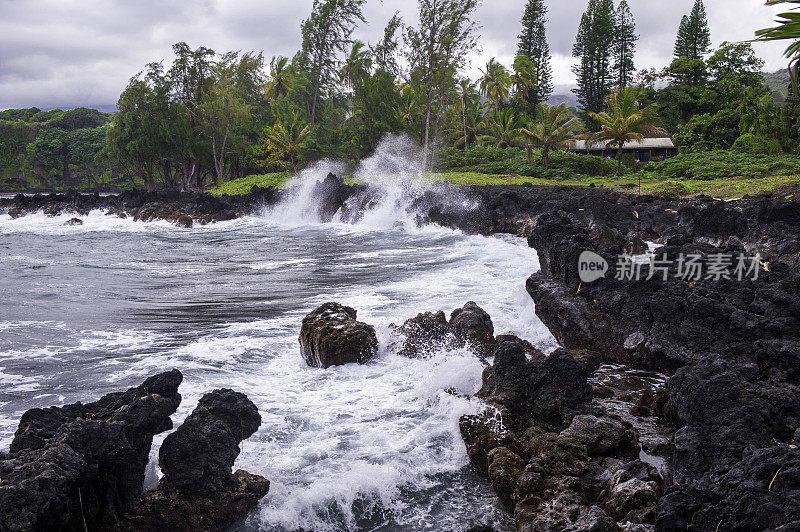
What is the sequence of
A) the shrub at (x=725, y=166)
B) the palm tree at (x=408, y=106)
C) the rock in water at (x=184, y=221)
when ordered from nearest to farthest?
the shrub at (x=725, y=166) → the rock in water at (x=184, y=221) → the palm tree at (x=408, y=106)

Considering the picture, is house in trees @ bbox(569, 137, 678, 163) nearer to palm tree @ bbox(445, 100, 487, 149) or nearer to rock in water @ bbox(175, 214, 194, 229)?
palm tree @ bbox(445, 100, 487, 149)

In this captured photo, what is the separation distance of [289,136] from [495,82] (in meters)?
19.3

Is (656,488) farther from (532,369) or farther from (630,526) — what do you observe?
(532,369)

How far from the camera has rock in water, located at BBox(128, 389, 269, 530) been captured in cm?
377

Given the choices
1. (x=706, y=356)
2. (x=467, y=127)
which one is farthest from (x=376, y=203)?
(x=467, y=127)

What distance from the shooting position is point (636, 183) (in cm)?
2773

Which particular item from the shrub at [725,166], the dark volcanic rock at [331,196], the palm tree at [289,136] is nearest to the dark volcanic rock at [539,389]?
the shrub at [725,166]

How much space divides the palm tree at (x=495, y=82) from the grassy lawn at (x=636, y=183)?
57.5ft

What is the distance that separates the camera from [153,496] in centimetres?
383

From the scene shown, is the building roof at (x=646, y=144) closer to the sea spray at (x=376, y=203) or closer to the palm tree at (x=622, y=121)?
the palm tree at (x=622, y=121)

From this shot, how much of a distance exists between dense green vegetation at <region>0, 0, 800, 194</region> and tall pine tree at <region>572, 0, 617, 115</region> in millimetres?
105

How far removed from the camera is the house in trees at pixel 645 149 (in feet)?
125

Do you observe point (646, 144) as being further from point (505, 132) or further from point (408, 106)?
point (408, 106)

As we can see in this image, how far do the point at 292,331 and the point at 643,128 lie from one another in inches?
1347
